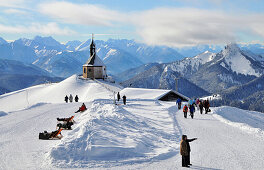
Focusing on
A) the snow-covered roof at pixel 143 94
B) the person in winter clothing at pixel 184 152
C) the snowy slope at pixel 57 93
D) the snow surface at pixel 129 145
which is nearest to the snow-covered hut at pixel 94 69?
the snowy slope at pixel 57 93

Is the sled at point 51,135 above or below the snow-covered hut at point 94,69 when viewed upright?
below

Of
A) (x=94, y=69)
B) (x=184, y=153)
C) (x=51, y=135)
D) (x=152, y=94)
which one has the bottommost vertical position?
(x=184, y=153)

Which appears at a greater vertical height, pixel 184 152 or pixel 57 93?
pixel 57 93

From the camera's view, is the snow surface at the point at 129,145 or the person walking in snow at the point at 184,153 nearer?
the person walking in snow at the point at 184,153

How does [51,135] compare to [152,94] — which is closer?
[51,135]

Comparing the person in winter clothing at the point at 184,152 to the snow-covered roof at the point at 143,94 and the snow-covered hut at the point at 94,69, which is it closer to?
the snow-covered roof at the point at 143,94

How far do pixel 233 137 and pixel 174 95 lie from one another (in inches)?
1121

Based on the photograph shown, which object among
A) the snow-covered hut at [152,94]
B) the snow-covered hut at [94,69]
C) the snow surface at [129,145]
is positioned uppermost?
the snow-covered hut at [94,69]

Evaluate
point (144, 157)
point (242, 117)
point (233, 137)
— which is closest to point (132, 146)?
point (144, 157)

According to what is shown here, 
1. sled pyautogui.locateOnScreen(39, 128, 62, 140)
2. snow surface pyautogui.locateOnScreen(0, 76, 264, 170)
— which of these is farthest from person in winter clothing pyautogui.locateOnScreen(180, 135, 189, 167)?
sled pyautogui.locateOnScreen(39, 128, 62, 140)

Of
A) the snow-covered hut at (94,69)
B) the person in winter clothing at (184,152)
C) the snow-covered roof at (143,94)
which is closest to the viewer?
the person in winter clothing at (184,152)

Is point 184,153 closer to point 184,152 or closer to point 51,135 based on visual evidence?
point 184,152

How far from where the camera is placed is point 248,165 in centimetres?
1173

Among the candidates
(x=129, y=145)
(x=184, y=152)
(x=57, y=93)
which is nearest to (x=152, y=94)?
(x=57, y=93)
